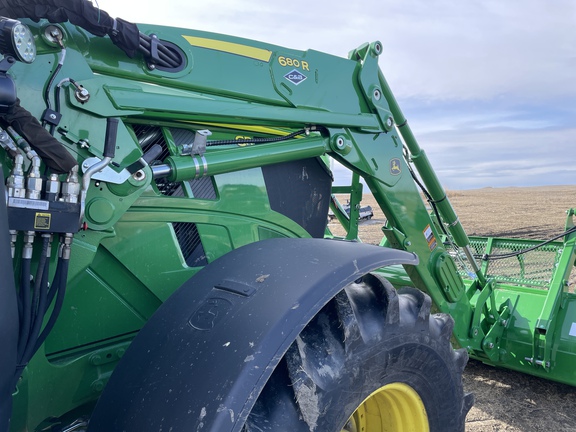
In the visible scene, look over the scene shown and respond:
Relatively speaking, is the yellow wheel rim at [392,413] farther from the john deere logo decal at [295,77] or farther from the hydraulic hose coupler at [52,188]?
the john deere logo decal at [295,77]

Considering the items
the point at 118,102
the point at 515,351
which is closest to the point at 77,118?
the point at 118,102

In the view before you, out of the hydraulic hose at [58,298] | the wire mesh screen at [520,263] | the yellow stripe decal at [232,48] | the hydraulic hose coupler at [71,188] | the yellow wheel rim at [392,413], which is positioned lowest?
the yellow wheel rim at [392,413]

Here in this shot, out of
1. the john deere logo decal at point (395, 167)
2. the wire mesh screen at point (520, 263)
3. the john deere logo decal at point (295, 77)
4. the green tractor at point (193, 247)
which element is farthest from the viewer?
the wire mesh screen at point (520, 263)

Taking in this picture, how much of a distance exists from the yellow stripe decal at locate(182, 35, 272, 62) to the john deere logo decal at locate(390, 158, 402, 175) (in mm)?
1051

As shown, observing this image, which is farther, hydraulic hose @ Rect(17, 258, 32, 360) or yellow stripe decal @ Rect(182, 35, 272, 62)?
yellow stripe decal @ Rect(182, 35, 272, 62)

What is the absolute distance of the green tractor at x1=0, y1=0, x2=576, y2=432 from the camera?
1755 millimetres

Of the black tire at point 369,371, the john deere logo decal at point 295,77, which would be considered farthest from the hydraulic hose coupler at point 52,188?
the john deere logo decal at point 295,77

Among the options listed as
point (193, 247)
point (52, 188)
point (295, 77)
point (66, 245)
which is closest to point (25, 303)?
point (66, 245)

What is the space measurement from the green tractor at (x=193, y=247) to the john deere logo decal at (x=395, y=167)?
3 cm

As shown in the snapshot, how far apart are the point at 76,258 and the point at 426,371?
1.56 m

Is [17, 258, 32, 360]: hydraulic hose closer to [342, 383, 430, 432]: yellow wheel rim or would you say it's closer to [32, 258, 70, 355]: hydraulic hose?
[32, 258, 70, 355]: hydraulic hose

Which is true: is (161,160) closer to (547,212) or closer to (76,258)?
(76,258)

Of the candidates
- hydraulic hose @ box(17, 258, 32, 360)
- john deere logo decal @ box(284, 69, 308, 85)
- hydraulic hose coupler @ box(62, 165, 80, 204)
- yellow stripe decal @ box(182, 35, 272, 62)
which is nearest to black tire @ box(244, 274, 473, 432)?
hydraulic hose @ box(17, 258, 32, 360)

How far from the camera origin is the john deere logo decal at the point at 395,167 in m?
3.32
